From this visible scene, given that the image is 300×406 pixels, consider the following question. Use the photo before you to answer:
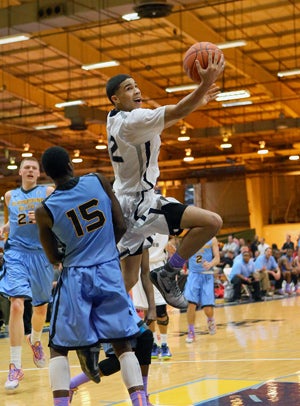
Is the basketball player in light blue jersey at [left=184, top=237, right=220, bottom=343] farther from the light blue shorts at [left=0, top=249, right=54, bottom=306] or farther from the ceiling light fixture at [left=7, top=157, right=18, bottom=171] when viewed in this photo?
the ceiling light fixture at [left=7, top=157, right=18, bottom=171]

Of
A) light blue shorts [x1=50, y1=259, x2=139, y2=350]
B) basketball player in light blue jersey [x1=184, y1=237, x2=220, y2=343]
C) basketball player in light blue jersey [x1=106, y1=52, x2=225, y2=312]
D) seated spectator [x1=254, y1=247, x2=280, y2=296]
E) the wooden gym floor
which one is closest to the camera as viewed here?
light blue shorts [x1=50, y1=259, x2=139, y2=350]

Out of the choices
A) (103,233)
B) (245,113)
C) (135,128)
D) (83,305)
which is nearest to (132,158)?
(135,128)

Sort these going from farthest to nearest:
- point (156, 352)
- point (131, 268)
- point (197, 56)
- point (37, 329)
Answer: point (156, 352), point (37, 329), point (131, 268), point (197, 56)

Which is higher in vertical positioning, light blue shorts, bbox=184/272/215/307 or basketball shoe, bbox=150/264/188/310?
basketball shoe, bbox=150/264/188/310

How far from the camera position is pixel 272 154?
4297cm

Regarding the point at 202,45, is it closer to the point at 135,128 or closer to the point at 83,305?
the point at 135,128

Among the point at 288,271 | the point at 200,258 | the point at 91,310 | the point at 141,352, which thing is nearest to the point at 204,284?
the point at 200,258

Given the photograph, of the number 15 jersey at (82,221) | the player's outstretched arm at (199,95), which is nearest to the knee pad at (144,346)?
the number 15 jersey at (82,221)

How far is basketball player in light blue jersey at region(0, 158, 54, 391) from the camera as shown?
27.1 feet

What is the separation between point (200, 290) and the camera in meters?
13.5

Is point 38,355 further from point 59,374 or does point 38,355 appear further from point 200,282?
point 200,282

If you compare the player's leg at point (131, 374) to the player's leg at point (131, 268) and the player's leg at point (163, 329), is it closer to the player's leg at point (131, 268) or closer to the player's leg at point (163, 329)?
the player's leg at point (131, 268)

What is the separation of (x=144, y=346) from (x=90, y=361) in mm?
398

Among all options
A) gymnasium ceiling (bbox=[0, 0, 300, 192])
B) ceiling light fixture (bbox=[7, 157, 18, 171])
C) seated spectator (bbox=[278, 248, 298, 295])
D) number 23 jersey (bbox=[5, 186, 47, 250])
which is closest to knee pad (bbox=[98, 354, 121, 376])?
number 23 jersey (bbox=[5, 186, 47, 250])
